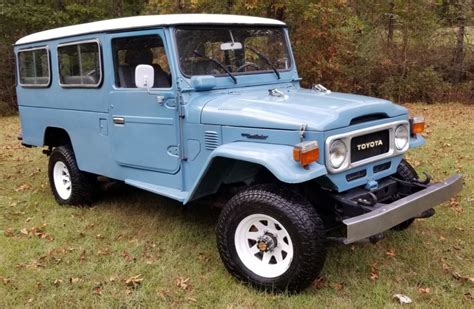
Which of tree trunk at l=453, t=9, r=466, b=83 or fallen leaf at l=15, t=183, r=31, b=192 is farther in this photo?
tree trunk at l=453, t=9, r=466, b=83

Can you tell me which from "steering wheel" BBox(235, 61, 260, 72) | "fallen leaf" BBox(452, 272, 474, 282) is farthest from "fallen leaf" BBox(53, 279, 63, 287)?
"fallen leaf" BBox(452, 272, 474, 282)

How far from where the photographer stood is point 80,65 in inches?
210

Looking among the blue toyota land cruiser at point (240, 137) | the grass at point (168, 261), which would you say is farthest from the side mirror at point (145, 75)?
the grass at point (168, 261)

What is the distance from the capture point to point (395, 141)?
4102mm

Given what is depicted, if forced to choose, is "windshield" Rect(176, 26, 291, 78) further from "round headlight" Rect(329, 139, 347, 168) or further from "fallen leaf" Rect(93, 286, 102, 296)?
"fallen leaf" Rect(93, 286, 102, 296)

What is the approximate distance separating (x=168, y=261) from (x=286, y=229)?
4.35ft

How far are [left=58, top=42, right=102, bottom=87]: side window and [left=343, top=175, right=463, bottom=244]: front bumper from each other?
3.05 meters

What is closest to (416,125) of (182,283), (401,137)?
(401,137)

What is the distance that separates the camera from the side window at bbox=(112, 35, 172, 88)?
14.5ft

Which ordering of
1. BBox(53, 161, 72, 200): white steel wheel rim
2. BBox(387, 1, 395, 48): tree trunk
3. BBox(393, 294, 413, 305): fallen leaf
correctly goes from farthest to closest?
BBox(387, 1, 395, 48): tree trunk
BBox(53, 161, 72, 200): white steel wheel rim
BBox(393, 294, 413, 305): fallen leaf

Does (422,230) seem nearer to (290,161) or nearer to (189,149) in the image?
(290,161)

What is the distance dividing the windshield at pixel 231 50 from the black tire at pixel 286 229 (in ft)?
4.40

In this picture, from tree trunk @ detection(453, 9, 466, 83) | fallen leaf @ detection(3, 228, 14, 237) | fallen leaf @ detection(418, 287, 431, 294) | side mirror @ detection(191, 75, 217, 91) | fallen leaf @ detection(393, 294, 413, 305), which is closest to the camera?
fallen leaf @ detection(393, 294, 413, 305)

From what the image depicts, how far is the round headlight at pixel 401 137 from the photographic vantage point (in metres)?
4.13
